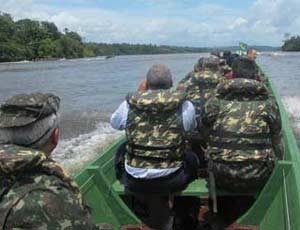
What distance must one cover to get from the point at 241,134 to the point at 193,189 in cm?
71

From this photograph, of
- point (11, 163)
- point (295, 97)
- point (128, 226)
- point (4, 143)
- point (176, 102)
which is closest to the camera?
point (11, 163)

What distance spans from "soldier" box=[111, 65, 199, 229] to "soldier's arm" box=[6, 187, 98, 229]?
6.31 ft

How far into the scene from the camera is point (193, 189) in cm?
475

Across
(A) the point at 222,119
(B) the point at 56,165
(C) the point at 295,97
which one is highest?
(B) the point at 56,165

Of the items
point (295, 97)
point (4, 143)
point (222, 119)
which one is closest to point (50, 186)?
point (4, 143)

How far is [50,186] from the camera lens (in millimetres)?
2285

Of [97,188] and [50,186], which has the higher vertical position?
[50,186]

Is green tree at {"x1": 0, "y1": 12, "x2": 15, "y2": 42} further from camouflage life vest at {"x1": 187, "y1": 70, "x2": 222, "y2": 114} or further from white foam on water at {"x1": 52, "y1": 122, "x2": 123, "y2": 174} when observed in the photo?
camouflage life vest at {"x1": 187, "y1": 70, "x2": 222, "y2": 114}

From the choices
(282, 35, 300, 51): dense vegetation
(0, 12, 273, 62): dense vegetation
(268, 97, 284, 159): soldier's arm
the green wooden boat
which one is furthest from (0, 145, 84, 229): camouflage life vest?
(282, 35, 300, 51): dense vegetation

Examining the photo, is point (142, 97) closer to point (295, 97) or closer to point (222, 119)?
point (222, 119)

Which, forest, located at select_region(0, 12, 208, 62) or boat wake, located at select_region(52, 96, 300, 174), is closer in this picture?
boat wake, located at select_region(52, 96, 300, 174)

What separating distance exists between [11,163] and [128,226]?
2.55 metres

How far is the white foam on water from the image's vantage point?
31.2 ft

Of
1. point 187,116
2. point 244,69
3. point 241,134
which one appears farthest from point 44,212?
point 244,69
